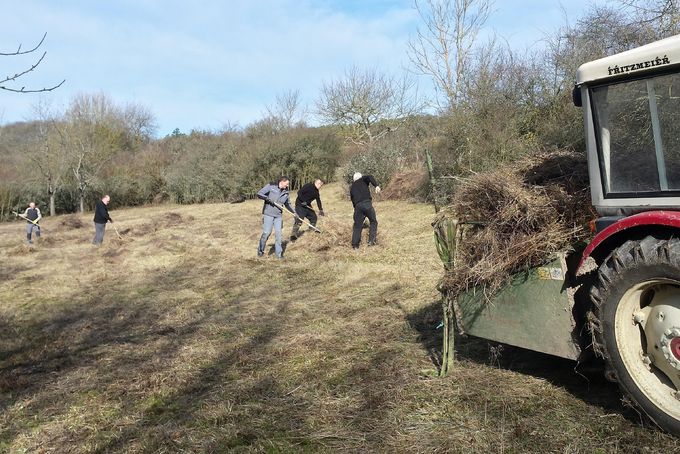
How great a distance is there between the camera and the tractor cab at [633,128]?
2.99 metres

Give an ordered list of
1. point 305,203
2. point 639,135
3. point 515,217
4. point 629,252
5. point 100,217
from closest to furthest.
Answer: point 629,252 → point 639,135 → point 515,217 → point 305,203 → point 100,217

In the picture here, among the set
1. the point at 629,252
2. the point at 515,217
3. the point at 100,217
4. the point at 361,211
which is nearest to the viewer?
the point at 629,252

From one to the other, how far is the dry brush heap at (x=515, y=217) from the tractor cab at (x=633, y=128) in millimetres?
307

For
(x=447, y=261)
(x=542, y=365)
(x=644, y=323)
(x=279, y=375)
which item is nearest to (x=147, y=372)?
(x=279, y=375)

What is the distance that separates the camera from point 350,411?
13.0 feet

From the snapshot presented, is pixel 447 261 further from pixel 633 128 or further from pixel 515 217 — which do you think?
pixel 633 128

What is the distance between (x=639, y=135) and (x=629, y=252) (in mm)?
710

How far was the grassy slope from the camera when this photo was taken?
3.50 meters

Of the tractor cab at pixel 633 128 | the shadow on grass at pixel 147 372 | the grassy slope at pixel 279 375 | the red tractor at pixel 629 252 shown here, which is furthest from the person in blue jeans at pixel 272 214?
the tractor cab at pixel 633 128

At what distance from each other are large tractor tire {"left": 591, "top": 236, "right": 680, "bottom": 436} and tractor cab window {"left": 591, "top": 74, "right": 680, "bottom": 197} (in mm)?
408

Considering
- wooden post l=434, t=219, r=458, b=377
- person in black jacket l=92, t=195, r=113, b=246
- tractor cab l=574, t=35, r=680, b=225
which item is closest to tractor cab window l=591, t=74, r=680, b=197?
tractor cab l=574, t=35, r=680, b=225

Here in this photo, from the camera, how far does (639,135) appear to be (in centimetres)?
319

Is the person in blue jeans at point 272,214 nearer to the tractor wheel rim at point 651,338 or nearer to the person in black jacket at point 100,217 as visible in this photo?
the person in black jacket at point 100,217

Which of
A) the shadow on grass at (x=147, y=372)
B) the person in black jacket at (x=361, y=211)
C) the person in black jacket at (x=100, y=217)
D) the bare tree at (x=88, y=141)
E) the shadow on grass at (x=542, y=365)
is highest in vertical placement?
the bare tree at (x=88, y=141)
